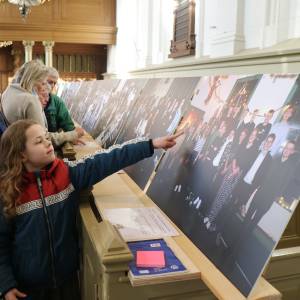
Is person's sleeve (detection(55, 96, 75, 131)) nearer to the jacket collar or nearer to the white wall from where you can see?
the white wall

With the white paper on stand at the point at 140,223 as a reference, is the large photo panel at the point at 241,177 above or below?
above

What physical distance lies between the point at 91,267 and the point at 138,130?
1304mm

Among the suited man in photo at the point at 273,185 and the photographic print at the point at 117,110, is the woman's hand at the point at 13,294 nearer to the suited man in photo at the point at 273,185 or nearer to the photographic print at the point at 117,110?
the suited man in photo at the point at 273,185

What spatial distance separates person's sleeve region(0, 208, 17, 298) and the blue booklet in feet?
2.09

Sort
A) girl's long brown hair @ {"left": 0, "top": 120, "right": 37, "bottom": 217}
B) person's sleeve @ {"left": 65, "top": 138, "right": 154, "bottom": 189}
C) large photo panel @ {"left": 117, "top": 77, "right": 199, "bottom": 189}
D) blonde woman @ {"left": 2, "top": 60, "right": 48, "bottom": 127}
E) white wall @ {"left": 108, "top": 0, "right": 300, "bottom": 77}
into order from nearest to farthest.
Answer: girl's long brown hair @ {"left": 0, "top": 120, "right": 37, "bottom": 217} → person's sleeve @ {"left": 65, "top": 138, "right": 154, "bottom": 189} → large photo panel @ {"left": 117, "top": 77, "right": 199, "bottom": 189} → blonde woman @ {"left": 2, "top": 60, "right": 48, "bottom": 127} → white wall @ {"left": 108, "top": 0, "right": 300, "bottom": 77}

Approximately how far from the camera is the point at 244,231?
1.42 meters

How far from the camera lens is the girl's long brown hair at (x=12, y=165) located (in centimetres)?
189

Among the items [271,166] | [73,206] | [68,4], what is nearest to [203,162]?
[271,166]

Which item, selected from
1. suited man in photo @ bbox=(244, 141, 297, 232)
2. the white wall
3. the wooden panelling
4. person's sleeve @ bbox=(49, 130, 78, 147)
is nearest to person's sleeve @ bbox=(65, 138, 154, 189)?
suited man in photo @ bbox=(244, 141, 297, 232)

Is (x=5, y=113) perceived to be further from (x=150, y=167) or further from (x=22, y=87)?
(x=150, y=167)

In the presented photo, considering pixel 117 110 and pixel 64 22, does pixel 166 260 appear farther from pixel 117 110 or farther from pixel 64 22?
pixel 64 22

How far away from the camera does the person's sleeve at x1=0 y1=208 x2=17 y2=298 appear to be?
1.94m

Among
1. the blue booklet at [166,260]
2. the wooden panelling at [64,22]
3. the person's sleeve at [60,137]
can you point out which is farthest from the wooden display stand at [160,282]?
the wooden panelling at [64,22]

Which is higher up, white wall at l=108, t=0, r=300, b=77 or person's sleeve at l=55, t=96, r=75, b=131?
white wall at l=108, t=0, r=300, b=77
